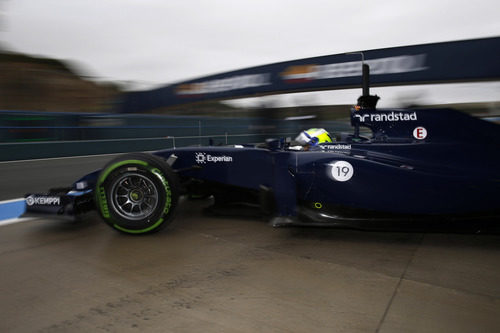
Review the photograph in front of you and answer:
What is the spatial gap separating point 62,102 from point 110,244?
24344mm

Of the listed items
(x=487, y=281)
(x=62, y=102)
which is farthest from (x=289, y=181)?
(x=62, y=102)

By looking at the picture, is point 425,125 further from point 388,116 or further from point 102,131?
point 102,131

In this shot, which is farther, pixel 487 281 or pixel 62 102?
pixel 62 102

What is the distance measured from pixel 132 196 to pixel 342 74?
41.0 ft

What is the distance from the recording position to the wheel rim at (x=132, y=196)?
9.55ft

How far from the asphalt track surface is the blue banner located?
7325 mm

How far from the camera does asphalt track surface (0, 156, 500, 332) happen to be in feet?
5.37

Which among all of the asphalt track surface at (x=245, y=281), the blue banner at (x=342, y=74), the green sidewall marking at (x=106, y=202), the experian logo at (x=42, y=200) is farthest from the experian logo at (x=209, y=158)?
the blue banner at (x=342, y=74)

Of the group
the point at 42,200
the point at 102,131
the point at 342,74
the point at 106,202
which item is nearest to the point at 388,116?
the point at 106,202

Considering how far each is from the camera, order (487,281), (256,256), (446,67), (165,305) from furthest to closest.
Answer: (446,67), (256,256), (487,281), (165,305)

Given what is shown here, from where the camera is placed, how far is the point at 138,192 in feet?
9.79

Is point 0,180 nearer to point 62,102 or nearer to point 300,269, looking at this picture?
point 300,269

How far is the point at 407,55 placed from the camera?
11.7 metres

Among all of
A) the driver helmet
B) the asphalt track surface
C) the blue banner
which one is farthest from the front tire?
the blue banner
